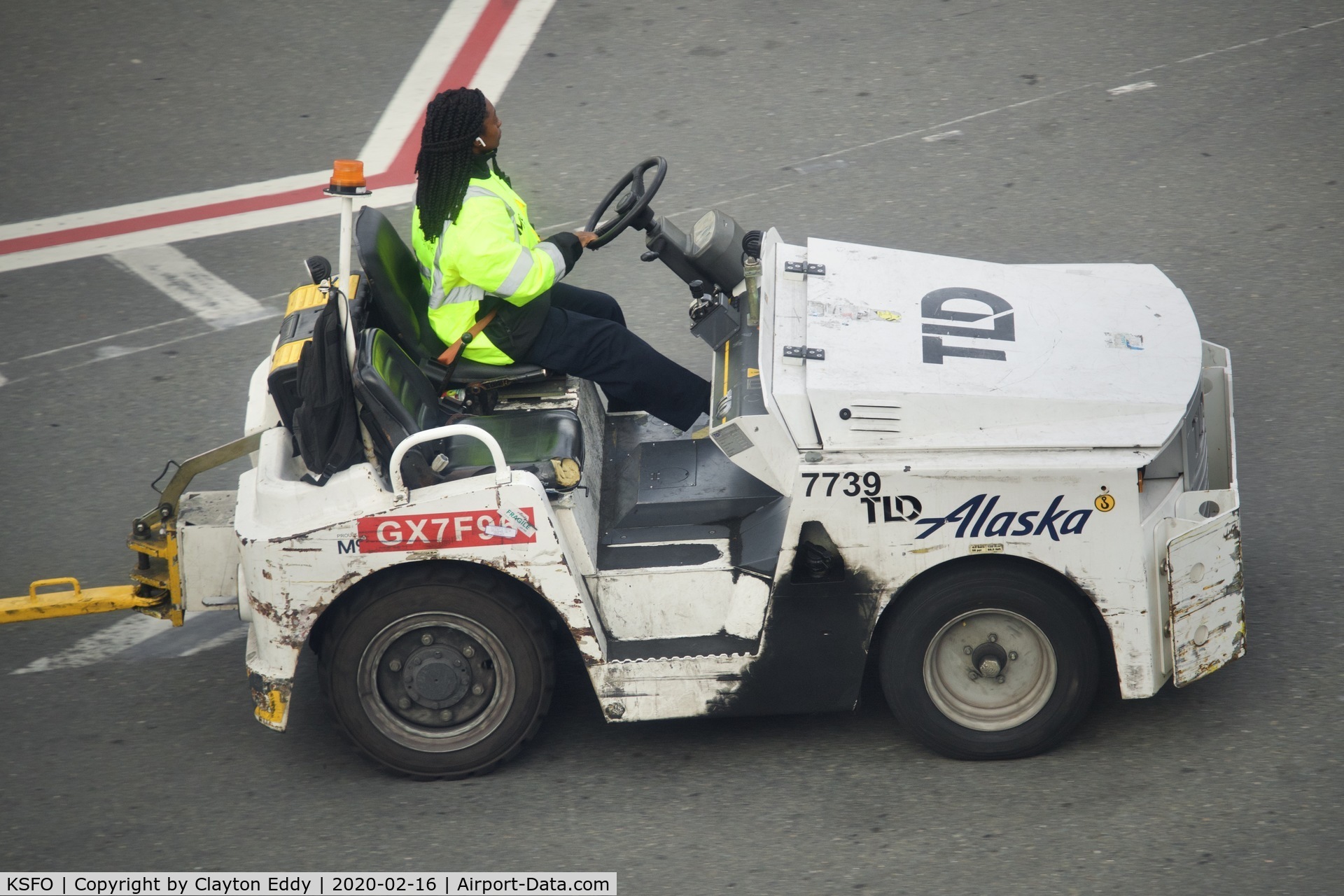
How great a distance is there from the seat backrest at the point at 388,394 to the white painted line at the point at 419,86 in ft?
15.0

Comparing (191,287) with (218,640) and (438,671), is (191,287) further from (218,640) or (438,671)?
(438,671)

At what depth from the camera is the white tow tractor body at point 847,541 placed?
159 inches

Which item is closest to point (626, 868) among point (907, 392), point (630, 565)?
point (630, 565)

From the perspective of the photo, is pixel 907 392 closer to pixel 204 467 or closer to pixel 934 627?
pixel 934 627

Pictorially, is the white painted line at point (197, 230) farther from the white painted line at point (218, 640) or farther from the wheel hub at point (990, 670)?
the wheel hub at point (990, 670)

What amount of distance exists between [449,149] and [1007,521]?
86.3 inches

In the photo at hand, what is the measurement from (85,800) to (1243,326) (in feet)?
18.2

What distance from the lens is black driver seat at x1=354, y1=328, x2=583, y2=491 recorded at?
13.8ft

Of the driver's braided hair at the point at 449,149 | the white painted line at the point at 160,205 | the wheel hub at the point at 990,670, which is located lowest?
the wheel hub at the point at 990,670

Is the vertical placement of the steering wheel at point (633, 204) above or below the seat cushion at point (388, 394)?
above

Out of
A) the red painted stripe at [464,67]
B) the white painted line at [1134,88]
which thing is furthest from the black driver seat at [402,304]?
Result: the white painted line at [1134,88]

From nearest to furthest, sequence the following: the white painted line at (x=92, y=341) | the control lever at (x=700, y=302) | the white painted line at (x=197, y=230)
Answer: the control lever at (x=700, y=302)
the white painted line at (x=92, y=341)
the white painted line at (x=197, y=230)

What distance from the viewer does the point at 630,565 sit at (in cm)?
437

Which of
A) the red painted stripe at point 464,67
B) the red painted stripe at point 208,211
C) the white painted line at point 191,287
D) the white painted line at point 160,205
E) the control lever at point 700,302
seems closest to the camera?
the control lever at point 700,302
